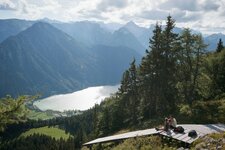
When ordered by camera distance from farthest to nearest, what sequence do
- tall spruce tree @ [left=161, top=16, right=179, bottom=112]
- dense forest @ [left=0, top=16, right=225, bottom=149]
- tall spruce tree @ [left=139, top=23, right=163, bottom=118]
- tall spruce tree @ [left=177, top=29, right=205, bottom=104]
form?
1. tall spruce tree @ [left=139, top=23, right=163, bottom=118]
2. tall spruce tree @ [left=161, top=16, right=179, bottom=112]
3. tall spruce tree @ [left=177, top=29, right=205, bottom=104]
4. dense forest @ [left=0, top=16, right=225, bottom=149]

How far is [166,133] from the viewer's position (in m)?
27.6

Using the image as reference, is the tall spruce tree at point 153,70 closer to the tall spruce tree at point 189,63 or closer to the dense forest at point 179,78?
the dense forest at point 179,78

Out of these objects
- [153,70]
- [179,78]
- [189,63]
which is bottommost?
[179,78]

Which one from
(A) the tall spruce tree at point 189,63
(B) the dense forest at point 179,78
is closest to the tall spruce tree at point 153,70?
(B) the dense forest at point 179,78

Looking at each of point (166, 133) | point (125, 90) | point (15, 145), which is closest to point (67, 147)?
point (15, 145)

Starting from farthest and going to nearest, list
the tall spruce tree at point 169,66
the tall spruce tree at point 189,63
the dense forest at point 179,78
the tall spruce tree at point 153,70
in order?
the tall spruce tree at point 153,70
the tall spruce tree at point 169,66
the tall spruce tree at point 189,63
the dense forest at point 179,78

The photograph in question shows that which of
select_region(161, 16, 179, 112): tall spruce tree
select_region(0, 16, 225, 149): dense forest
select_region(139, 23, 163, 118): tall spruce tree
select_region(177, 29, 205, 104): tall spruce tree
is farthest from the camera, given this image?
select_region(139, 23, 163, 118): tall spruce tree

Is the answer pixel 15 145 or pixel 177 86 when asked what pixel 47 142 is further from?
pixel 177 86

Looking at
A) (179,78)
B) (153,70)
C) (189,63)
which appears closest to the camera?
(189,63)

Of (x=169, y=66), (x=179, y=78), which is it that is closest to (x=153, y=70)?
(x=169, y=66)

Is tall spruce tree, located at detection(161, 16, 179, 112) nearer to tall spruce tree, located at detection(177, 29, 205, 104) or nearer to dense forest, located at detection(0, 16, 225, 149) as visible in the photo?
dense forest, located at detection(0, 16, 225, 149)

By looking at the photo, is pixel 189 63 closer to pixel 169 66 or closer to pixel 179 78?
pixel 169 66

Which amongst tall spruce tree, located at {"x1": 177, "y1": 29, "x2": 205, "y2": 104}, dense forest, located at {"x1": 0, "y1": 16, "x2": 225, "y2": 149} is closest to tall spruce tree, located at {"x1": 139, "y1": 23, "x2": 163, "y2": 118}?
dense forest, located at {"x1": 0, "y1": 16, "x2": 225, "y2": 149}

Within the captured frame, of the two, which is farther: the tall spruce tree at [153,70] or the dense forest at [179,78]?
the tall spruce tree at [153,70]
